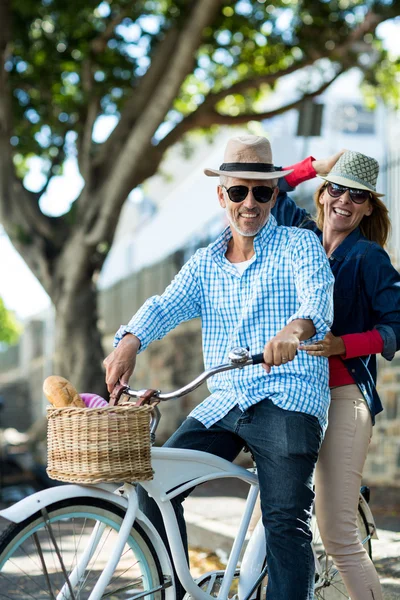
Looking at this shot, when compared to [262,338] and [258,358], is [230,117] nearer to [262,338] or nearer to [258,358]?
[262,338]

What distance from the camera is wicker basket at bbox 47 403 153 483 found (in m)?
2.99

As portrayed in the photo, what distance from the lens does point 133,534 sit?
3.23 m

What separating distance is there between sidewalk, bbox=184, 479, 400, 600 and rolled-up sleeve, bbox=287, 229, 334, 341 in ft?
6.78

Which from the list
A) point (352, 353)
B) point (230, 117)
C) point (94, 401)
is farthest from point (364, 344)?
point (230, 117)

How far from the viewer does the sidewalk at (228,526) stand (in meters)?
5.21

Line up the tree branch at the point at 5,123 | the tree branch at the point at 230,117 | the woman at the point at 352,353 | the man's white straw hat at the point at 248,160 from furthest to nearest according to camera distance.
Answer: the tree branch at the point at 230,117, the tree branch at the point at 5,123, the woman at the point at 352,353, the man's white straw hat at the point at 248,160

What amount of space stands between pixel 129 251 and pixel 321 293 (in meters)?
25.6

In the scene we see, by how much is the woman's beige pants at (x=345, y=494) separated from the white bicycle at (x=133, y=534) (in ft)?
0.87

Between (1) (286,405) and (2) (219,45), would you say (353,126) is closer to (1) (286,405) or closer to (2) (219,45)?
(2) (219,45)

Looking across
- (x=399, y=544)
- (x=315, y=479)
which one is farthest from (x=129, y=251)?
(x=315, y=479)

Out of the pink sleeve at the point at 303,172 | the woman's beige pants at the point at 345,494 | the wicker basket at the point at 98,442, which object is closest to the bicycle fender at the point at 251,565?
the woman's beige pants at the point at 345,494

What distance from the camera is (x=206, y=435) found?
139 inches

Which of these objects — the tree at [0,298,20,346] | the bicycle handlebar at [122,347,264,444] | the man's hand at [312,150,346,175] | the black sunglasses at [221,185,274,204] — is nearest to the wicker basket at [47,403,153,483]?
the bicycle handlebar at [122,347,264,444]

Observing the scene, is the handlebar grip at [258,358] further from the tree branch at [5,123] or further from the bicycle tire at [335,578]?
the tree branch at [5,123]
